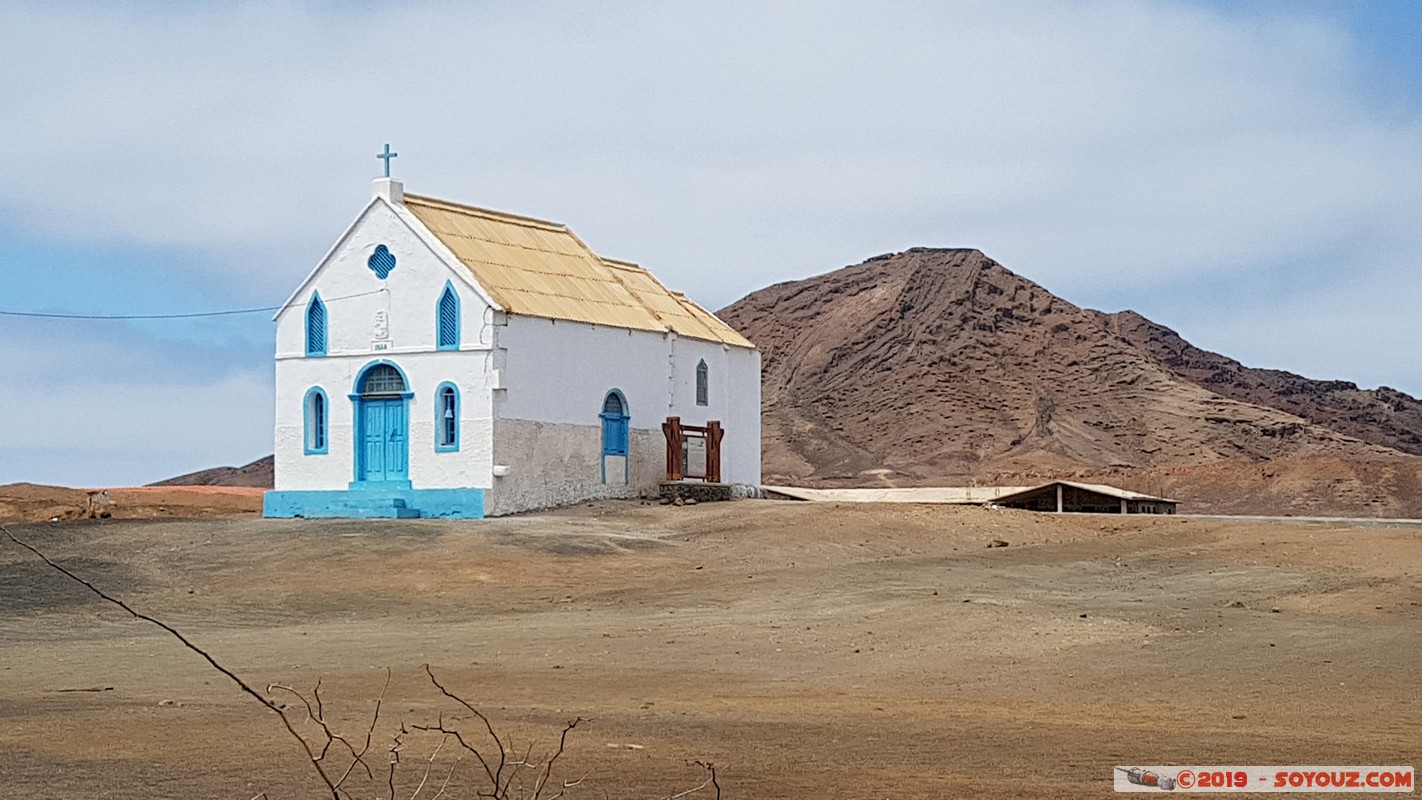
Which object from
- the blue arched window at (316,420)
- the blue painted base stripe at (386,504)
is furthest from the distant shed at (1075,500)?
the blue arched window at (316,420)

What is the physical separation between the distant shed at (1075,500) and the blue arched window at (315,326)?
14.5 m

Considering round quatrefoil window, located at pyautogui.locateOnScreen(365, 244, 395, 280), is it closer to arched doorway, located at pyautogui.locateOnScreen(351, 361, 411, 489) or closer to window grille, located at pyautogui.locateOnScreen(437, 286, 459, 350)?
window grille, located at pyautogui.locateOnScreen(437, 286, 459, 350)

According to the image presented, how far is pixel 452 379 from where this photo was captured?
35094 mm

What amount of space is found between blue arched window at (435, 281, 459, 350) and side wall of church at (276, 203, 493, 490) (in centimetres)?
12

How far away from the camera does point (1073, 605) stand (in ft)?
71.1

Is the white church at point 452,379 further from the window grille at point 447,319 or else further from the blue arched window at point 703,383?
the blue arched window at point 703,383

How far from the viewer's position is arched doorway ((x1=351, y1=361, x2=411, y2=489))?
3572 centimetres

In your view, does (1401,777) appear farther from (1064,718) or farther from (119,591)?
(119,591)

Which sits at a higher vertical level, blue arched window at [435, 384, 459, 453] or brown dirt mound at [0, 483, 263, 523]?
blue arched window at [435, 384, 459, 453]

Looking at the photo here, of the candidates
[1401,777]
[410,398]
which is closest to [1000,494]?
[410,398]

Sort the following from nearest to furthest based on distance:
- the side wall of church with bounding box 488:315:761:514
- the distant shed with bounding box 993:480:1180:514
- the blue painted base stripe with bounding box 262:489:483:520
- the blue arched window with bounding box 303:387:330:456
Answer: the blue painted base stripe with bounding box 262:489:483:520 → the side wall of church with bounding box 488:315:761:514 → the blue arched window with bounding box 303:387:330:456 → the distant shed with bounding box 993:480:1180:514

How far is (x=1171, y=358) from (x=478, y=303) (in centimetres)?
7770

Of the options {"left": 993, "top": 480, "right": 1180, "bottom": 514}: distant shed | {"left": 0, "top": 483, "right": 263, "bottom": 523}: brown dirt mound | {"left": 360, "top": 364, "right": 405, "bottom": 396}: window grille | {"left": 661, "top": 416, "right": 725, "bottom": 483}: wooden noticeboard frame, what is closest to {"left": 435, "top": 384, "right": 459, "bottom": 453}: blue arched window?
{"left": 360, "top": 364, "right": 405, "bottom": 396}: window grille

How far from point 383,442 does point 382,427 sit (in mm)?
296
